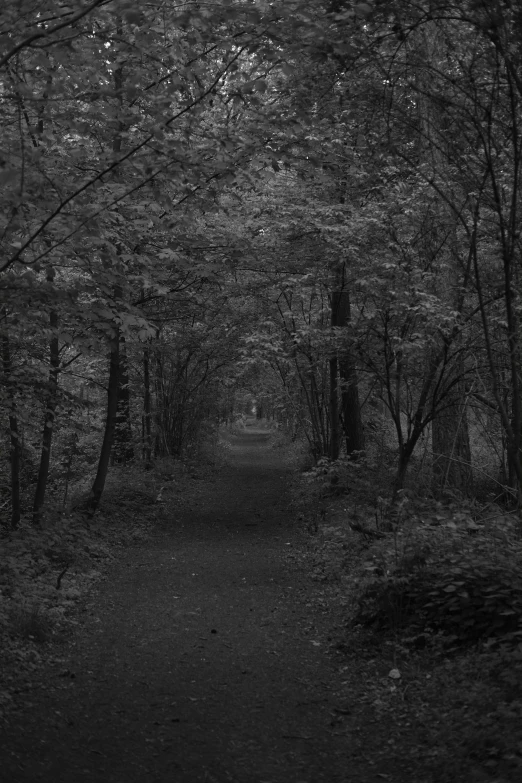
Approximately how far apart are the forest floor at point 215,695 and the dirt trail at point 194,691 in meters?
0.01

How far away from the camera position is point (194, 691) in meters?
5.79

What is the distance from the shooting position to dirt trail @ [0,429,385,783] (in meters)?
4.46

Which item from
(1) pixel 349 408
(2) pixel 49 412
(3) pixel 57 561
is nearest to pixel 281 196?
(1) pixel 349 408

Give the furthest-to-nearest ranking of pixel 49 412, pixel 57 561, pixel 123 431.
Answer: pixel 123 431
pixel 49 412
pixel 57 561

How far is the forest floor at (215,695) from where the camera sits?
14.6 feet

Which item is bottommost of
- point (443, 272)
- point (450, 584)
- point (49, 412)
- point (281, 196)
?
point (450, 584)

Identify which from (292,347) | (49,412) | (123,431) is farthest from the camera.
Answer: (123,431)

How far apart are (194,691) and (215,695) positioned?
19 cm

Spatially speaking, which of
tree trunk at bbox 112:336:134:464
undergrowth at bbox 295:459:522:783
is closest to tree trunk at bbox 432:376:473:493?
undergrowth at bbox 295:459:522:783

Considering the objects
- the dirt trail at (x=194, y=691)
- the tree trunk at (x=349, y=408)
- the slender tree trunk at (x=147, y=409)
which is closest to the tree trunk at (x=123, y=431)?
the slender tree trunk at (x=147, y=409)

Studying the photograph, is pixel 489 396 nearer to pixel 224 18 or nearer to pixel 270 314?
pixel 224 18

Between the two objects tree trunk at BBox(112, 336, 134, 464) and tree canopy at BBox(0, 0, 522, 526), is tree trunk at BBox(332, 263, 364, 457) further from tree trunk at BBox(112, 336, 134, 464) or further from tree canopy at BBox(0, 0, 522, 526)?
tree trunk at BBox(112, 336, 134, 464)

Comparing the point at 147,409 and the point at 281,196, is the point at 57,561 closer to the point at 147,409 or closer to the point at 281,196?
the point at 281,196

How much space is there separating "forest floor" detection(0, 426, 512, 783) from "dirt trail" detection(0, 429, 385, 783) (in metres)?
0.01
